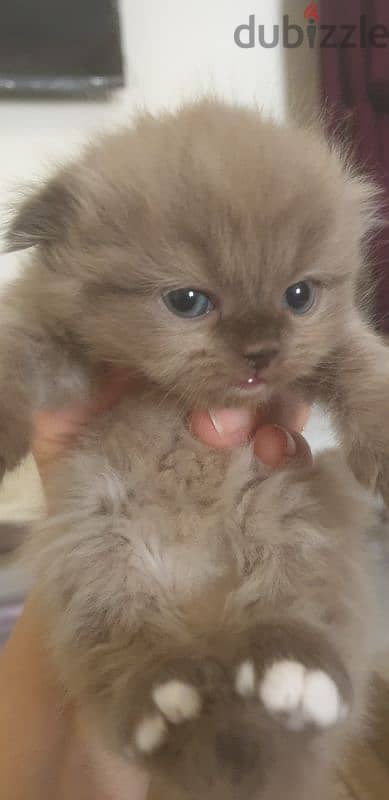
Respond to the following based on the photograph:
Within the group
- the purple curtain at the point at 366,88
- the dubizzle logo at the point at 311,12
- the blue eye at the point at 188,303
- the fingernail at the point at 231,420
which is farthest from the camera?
the dubizzle logo at the point at 311,12

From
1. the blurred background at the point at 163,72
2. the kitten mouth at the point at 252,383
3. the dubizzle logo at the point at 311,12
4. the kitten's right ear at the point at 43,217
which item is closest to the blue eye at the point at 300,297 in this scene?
the kitten mouth at the point at 252,383

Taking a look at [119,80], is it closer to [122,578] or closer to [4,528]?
[4,528]

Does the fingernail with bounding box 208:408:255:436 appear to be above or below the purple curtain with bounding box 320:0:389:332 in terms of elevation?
below

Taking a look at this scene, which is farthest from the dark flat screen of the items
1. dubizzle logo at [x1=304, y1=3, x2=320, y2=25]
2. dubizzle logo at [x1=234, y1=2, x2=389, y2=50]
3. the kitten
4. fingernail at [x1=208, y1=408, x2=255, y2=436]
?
fingernail at [x1=208, y1=408, x2=255, y2=436]

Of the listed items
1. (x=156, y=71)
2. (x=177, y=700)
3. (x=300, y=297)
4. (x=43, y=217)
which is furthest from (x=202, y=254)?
(x=156, y=71)

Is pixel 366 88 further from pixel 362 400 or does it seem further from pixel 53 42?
pixel 362 400

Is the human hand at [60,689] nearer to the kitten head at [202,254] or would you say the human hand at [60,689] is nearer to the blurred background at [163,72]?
the kitten head at [202,254]

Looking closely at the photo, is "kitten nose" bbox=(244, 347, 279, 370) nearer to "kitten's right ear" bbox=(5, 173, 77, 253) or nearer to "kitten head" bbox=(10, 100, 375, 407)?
"kitten head" bbox=(10, 100, 375, 407)
